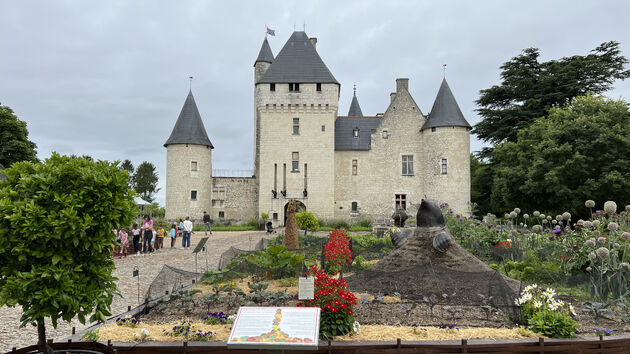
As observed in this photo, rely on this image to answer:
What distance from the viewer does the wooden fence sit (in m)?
4.79

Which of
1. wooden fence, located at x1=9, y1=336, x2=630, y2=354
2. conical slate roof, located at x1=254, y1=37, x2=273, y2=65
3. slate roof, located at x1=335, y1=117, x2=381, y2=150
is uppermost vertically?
conical slate roof, located at x1=254, y1=37, x2=273, y2=65

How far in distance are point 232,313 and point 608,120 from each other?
85.9 ft

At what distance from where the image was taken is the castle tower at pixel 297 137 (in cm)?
3394

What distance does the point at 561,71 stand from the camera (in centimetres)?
3306

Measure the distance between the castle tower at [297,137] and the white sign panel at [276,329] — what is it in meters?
29.4

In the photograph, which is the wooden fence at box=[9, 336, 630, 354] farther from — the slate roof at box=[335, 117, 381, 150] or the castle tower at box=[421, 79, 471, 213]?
the slate roof at box=[335, 117, 381, 150]

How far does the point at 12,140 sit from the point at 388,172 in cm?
2643

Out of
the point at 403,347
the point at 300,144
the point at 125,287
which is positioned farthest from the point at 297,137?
the point at 403,347

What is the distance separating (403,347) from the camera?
4.87 meters

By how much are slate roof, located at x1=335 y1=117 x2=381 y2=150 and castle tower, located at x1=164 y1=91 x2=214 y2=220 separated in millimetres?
10040

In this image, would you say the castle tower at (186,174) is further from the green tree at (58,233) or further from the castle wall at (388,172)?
the green tree at (58,233)

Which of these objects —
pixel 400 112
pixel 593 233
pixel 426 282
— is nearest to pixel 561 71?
pixel 400 112

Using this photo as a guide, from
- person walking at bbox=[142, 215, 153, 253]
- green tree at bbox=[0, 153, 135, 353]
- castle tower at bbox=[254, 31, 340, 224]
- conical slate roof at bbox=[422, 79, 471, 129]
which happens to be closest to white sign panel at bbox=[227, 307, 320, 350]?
green tree at bbox=[0, 153, 135, 353]

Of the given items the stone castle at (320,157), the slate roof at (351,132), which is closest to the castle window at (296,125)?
the stone castle at (320,157)
